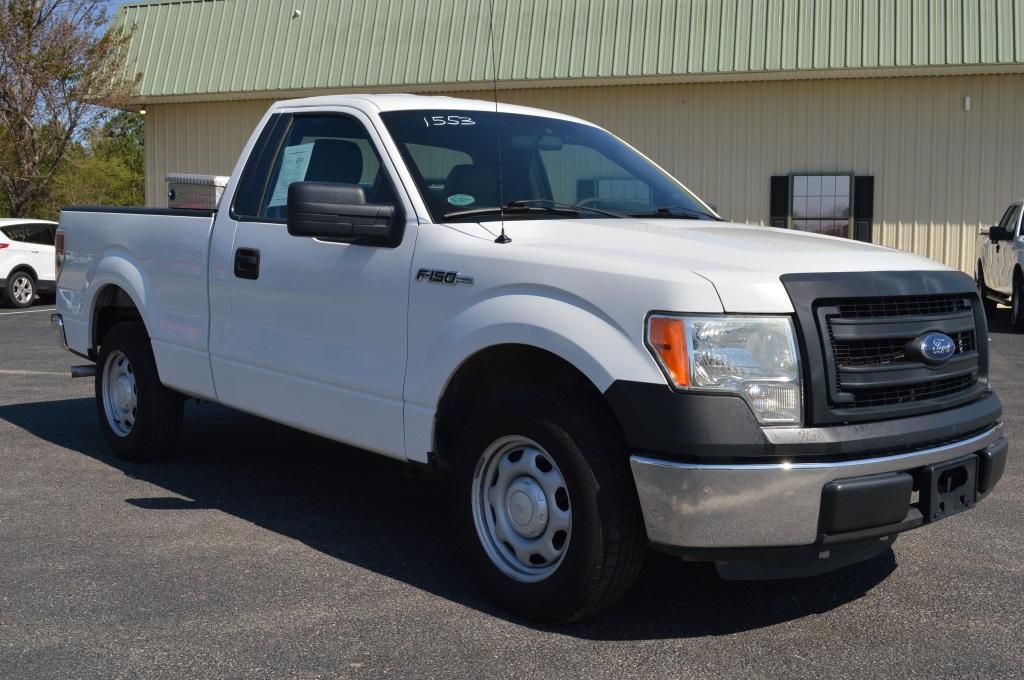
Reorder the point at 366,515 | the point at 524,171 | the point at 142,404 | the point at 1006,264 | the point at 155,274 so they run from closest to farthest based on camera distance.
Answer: the point at 524,171, the point at 366,515, the point at 155,274, the point at 142,404, the point at 1006,264

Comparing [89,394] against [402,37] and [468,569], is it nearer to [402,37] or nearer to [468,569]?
[468,569]

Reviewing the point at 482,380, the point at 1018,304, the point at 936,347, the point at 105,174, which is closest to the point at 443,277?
the point at 482,380

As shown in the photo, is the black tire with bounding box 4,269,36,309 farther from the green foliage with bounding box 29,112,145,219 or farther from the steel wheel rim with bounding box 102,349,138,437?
the steel wheel rim with bounding box 102,349,138,437

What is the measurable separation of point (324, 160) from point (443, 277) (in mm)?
1332

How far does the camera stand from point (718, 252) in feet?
13.3

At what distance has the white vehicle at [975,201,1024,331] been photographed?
14641mm

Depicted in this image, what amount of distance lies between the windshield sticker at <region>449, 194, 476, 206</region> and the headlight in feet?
4.57

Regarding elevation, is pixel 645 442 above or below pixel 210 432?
above

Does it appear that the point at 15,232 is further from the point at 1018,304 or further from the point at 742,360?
the point at 742,360

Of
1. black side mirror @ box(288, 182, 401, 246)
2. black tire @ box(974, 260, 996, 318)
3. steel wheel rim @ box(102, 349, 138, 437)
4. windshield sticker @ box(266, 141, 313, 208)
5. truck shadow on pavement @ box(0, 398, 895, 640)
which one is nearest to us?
truck shadow on pavement @ box(0, 398, 895, 640)

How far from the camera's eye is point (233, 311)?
18.3 feet

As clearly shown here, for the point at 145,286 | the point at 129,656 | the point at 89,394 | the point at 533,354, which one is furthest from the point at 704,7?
the point at 129,656

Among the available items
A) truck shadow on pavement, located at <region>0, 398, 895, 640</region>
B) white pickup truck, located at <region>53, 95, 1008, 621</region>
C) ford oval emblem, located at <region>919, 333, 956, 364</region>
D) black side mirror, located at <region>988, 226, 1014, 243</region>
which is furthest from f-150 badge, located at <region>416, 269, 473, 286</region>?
black side mirror, located at <region>988, 226, 1014, 243</region>

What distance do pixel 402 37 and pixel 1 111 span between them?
986 cm
